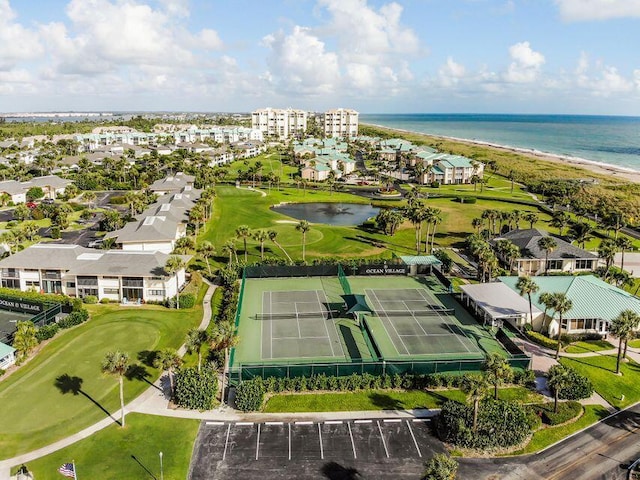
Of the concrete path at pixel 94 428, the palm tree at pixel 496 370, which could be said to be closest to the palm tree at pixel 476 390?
the palm tree at pixel 496 370

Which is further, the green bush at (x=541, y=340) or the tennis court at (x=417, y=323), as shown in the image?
the green bush at (x=541, y=340)

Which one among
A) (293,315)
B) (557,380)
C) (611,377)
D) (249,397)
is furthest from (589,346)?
(249,397)

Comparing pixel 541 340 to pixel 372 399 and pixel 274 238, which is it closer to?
pixel 372 399

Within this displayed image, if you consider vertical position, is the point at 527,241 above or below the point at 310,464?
above

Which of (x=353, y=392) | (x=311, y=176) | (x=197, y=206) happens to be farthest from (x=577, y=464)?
(x=311, y=176)

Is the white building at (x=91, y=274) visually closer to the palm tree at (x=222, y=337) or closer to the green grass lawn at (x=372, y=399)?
the palm tree at (x=222, y=337)

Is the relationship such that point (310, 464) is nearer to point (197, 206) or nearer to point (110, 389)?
point (110, 389)
